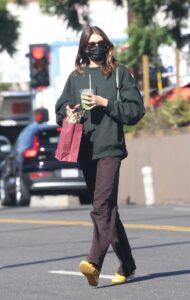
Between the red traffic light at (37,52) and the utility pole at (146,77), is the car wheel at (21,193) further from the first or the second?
the red traffic light at (37,52)

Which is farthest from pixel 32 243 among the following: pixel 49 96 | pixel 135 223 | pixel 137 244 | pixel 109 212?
pixel 49 96

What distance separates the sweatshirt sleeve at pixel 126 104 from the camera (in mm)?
8734

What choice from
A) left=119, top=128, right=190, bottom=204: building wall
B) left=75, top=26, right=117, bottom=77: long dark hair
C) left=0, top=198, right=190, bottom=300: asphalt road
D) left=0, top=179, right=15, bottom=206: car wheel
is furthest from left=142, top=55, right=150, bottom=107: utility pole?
left=75, top=26, right=117, bottom=77: long dark hair

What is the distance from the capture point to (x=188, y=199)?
2167 cm

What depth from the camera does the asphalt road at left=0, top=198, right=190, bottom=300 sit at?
8789 mm

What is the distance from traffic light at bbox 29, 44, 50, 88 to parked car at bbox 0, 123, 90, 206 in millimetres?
4345

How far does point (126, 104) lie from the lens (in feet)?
28.9

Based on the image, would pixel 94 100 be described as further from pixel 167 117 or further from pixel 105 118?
pixel 167 117

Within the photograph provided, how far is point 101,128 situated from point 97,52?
1.79 ft

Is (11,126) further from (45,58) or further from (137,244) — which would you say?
(137,244)

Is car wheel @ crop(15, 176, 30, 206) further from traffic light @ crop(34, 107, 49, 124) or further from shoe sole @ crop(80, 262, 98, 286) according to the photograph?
shoe sole @ crop(80, 262, 98, 286)

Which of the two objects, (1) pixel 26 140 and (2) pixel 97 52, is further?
(1) pixel 26 140

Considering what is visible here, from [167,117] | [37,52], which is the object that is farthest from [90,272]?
[37,52]

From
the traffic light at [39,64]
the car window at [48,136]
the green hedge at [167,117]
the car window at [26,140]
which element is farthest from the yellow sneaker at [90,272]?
the traffic light at [39,64]
